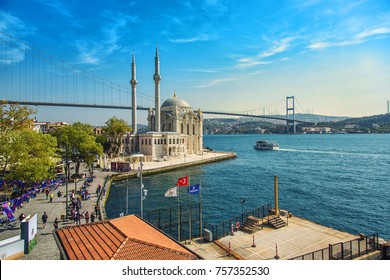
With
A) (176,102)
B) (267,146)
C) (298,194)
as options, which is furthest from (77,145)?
(267,146)

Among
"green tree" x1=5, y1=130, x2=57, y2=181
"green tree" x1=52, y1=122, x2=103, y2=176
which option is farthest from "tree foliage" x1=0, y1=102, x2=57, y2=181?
"green tree" x1=52, y1=122, x2=103, y2=176

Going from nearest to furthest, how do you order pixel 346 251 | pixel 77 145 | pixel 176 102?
pixel 346 251
pixel 77 145
pixel 176 102

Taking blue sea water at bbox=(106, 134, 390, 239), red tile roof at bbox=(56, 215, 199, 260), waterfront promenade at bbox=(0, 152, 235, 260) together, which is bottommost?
blue sea water at bbox=(106, 134, 390, 239)

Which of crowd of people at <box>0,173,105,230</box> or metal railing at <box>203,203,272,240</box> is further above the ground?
crowd of people at <box>0,173,105,230</box>

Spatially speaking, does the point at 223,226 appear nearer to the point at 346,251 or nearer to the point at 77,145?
the point at 346,251

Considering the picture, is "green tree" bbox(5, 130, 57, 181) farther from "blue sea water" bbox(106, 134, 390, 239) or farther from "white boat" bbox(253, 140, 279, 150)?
"white boat" bbox(253, 140, 279, 150)

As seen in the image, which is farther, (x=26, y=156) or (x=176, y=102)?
(x=176, y=102)

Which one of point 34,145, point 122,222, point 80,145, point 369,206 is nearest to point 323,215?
point 369,206

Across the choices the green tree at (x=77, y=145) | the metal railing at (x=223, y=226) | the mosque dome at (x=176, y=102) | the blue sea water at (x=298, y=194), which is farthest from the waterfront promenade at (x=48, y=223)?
the mosque dome at (x=176, y=102)
